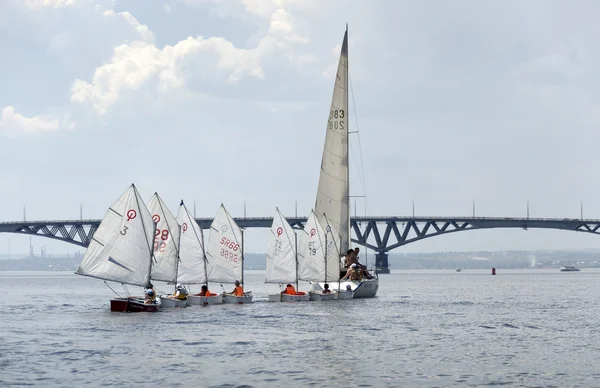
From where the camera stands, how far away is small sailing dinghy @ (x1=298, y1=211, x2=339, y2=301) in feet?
239

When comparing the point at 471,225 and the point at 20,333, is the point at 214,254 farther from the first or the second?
the point at 471,225

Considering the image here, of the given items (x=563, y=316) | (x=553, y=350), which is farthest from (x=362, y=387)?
(x=563, y=316)

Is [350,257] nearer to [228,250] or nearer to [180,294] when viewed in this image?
[228,250]

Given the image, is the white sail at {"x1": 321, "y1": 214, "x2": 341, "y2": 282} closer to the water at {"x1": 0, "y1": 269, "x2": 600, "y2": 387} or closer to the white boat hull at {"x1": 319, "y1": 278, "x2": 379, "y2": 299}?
the white boat hull at {"x1": 319, "y1": 278, "x2": 379, "y2": 299}

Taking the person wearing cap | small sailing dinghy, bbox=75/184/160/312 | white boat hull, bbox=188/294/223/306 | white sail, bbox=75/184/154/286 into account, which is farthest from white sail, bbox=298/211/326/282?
white sail, bbox=75/184/154/286

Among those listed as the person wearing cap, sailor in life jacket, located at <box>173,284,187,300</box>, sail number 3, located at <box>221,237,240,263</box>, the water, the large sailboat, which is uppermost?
the large sailboat

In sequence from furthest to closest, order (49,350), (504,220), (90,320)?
(504,220)
(90,320)
(49,350)

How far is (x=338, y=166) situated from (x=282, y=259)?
15.4m

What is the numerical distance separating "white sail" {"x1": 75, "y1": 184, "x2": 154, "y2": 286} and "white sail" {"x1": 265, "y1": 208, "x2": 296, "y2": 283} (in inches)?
550

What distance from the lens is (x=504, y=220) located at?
183 meters

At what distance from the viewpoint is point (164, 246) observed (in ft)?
213

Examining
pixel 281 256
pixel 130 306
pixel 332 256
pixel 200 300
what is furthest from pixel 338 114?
pixel 130 306

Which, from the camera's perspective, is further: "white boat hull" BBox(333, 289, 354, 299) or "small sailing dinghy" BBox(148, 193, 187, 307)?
"white boat hull" BBox(333, 289, 354, 299)

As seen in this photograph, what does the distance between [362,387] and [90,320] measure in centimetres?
2860
